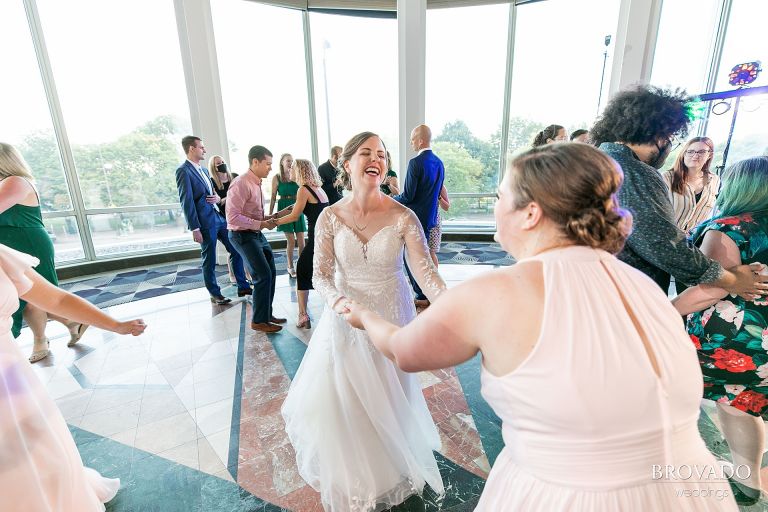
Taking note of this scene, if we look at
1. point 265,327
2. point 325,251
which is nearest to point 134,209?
point 265,327

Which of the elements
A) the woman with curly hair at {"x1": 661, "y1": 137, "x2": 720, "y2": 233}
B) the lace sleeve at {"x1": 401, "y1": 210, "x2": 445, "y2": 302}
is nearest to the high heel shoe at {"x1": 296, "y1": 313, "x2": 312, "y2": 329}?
the lace sleeve at {"x1": 401, "y1": 210, "x2": 445, "y2": 302}

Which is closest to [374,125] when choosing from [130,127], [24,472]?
[130,127]

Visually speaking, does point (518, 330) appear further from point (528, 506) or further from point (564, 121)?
point (564, 121)

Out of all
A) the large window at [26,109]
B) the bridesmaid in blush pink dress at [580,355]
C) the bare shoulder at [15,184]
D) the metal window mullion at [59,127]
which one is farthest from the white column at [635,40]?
the large window at [26,109]

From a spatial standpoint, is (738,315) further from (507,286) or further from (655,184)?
(507,286)

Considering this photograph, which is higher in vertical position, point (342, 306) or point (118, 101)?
point (118, 101)

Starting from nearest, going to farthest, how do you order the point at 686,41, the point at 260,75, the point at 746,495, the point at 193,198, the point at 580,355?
the point at 580,355
the point at 746,495
the point at 193,198
the point at 686,41
the point at 260,75

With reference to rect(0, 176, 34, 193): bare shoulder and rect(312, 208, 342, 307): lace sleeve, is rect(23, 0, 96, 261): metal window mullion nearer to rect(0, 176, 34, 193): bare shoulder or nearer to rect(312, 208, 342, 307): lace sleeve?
rect(0, 176, 34, 193): bare shoulder

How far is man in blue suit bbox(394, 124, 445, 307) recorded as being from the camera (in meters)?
3.37

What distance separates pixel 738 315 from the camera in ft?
4.54

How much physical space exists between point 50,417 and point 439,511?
1.59 metres

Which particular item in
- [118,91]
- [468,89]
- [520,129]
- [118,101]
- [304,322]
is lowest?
[304,322]

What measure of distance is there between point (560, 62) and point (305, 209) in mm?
6177

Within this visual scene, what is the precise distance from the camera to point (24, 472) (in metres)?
1.06
